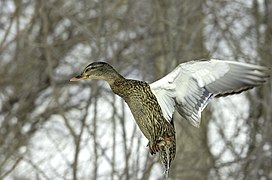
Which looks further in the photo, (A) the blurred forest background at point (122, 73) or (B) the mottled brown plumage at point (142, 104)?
(A) the blurred forest background at point (122, 73)

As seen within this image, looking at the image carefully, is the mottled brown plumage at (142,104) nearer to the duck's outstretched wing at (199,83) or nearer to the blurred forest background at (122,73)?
the duck's outstretched wing at (199,83)

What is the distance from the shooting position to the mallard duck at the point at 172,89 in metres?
5.91

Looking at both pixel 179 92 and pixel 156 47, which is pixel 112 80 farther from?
pixel 156 47

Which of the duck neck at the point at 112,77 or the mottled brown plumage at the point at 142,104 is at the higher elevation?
the duck neck at the point at 112,77

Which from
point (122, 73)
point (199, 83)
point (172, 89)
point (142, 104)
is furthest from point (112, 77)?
point (122, 73)

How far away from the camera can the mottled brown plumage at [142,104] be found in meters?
5.88

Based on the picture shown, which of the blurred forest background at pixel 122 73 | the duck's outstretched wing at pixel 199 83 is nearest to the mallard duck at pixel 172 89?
the duck's outstretched wing at pixel 199 83

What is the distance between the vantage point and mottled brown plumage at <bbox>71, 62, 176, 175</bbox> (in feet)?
19.3

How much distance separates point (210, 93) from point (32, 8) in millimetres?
5128

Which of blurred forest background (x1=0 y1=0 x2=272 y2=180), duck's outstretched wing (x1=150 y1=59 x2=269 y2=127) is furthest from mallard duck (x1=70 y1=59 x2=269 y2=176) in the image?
blurred forest background (x1=0 y1=0 x2=272 y2=180)

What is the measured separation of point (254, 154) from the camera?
30.2 feet

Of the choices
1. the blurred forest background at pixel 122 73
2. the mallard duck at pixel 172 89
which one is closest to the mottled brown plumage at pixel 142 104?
the mallard duck at pixel 172 89

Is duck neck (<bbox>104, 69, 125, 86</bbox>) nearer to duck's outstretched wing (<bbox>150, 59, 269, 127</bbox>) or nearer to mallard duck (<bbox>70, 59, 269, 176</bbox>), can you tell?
mallard duck (<bbox>70, 59, 269, 176</bbox>)

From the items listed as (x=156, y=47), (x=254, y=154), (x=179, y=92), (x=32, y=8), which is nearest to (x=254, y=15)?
(x=156, y=47)
